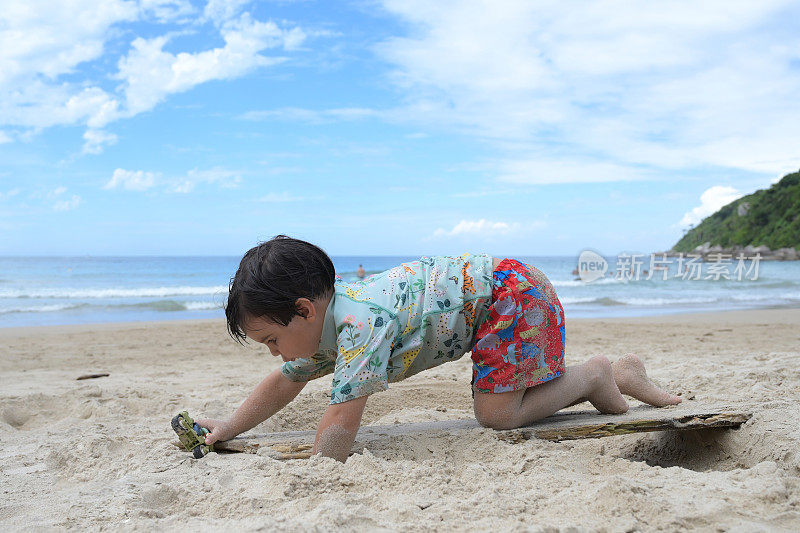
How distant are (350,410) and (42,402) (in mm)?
2595

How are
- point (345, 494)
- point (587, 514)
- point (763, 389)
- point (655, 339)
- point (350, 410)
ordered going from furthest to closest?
1. point (655, 339)
2. point (763, 389)
3. point (350, 410)
4. point (345, 494)
5. point (587, 514)

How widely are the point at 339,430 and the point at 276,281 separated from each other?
58cm

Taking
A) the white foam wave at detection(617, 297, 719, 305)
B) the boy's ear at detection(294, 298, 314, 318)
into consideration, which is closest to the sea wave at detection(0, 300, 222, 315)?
the white foam wave at detection(617, 297, 719, 305)

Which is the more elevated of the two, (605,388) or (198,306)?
(605,388)

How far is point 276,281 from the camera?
215 centimetres

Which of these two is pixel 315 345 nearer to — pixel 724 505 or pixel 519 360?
pixel 519 360

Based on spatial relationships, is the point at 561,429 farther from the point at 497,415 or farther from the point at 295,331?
the point at 295,331

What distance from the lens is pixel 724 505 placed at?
1660mm

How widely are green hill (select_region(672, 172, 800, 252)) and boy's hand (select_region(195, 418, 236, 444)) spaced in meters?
46.1

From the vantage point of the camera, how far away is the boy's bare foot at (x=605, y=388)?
257 centimetres

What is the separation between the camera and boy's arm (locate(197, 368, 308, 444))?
8.31 ft

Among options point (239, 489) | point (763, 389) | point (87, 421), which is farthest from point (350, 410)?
point (763, 389)

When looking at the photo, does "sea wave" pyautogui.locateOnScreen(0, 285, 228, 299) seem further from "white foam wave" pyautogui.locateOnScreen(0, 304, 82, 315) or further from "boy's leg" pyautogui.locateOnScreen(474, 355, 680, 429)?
"boy's leg" pyautogui.locateOnScreen(474, 355, 680, 429)

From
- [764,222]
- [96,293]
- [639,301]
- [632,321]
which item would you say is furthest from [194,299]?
[764,222]
